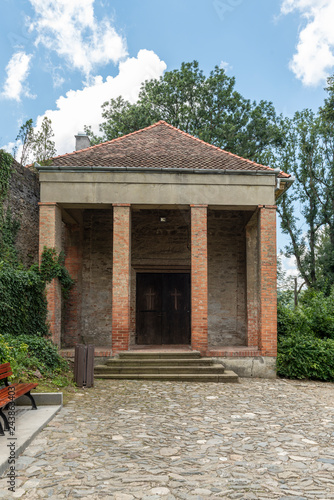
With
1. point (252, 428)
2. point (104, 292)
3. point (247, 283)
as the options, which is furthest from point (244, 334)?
point (252, 428)

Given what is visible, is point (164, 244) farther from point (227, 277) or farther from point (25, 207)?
point (25, 207)

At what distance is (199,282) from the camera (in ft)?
38.6

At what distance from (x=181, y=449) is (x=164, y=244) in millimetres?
9733

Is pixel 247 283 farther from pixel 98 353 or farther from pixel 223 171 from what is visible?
pixel 98 353

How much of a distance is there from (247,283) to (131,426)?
8.69 meters

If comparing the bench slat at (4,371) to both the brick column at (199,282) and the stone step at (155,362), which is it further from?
the brick column at (199,282)

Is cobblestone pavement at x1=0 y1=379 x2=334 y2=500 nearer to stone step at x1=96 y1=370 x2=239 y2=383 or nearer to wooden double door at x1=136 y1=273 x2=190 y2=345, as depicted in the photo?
stone step at x1=96 y1=370 x2=239 y2=383

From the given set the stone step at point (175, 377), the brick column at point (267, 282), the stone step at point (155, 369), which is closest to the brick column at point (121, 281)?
the stone step at point (155, 369)

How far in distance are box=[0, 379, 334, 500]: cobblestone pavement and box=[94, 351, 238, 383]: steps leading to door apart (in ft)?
5.65

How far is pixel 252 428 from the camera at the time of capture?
6.25 meters

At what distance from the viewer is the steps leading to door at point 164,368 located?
10.3 m

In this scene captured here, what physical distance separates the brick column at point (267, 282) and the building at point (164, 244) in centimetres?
3

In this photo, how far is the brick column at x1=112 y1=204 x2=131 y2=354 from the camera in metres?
11.4

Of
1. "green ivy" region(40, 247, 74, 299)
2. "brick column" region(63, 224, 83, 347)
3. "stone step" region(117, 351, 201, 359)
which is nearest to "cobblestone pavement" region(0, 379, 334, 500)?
"stone step" region(117, 351, 201, 359)
